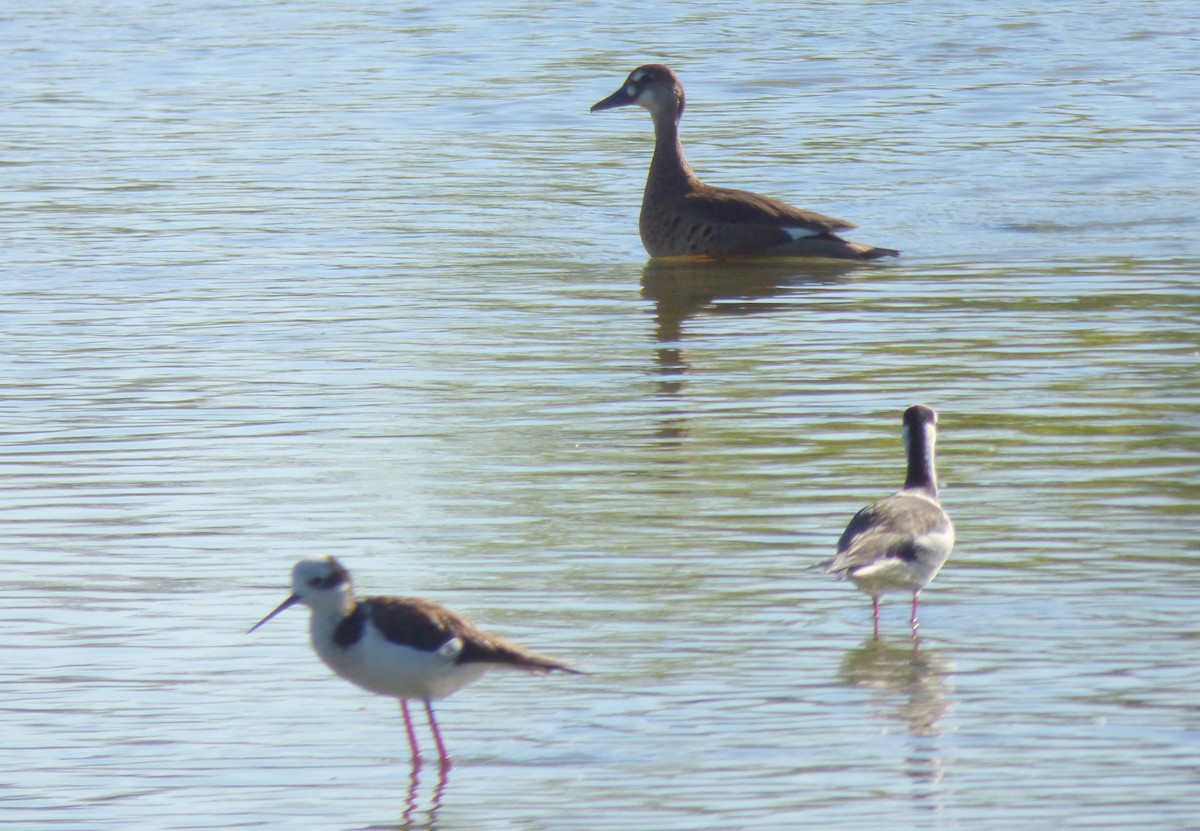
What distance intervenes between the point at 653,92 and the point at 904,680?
9661mm

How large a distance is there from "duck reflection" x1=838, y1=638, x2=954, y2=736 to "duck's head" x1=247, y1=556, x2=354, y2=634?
1654 mm

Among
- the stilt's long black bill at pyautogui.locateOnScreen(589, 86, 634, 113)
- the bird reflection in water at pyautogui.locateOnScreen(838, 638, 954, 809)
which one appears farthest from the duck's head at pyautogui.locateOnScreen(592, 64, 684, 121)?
the bird reflection in water at pyautogui.locateOnScreen(838, 638, 954, 809)

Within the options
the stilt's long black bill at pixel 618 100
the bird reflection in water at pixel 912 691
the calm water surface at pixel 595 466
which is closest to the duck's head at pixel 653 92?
the stilt's long black bill at pixel 618 100

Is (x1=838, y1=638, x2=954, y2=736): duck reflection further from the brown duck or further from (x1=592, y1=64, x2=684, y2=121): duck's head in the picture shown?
(x1=592, y1=64, x2=684, y2=121): duck's head

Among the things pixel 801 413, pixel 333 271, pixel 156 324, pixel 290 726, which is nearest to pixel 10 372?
pixel 156 324

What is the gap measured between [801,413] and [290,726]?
399cm

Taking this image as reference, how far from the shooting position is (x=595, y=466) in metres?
9.30

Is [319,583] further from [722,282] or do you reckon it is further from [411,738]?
[722,282]

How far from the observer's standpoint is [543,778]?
244 inches

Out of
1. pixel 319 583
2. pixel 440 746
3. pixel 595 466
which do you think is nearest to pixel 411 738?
pixel 440 746

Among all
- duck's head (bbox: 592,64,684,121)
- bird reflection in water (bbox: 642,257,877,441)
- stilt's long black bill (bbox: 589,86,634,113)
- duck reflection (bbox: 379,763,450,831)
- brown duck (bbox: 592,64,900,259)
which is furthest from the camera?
stilt's long black bill (bbox: 589,86,634,113)

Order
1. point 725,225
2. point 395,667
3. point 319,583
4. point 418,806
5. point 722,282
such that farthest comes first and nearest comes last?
point 725,225
point 722,282
point 319,583
point 395,667
point 418,806

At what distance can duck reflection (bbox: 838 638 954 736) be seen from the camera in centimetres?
659

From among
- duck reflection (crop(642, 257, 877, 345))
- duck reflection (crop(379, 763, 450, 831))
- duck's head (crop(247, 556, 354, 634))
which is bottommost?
duck reflection (crop(642, 257, 877, 345))
